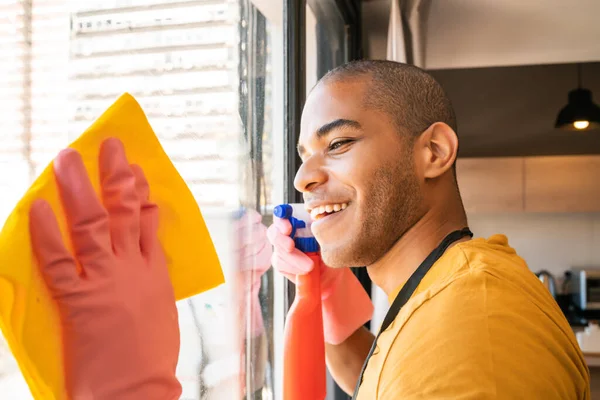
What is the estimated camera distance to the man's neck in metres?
1.05

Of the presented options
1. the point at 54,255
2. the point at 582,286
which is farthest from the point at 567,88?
the point at 54,255

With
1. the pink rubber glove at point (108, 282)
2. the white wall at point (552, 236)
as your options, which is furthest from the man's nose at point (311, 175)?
the white wall at point (552, 236)

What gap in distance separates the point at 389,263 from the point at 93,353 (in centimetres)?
60

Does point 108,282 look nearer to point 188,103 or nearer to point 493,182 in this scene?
point 188,103

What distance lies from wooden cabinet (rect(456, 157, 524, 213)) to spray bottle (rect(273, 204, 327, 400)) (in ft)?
8.90

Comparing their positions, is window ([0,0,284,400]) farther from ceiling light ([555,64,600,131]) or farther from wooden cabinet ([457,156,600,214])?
ceiling light ([555,64,600,131])

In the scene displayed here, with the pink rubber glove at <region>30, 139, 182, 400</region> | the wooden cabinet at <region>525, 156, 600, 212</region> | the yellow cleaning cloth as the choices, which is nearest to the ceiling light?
the wooden cabinet at <region>525, 156, 600, 212</region>

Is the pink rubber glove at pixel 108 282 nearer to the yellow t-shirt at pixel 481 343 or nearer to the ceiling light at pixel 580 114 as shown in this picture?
the yellow t-shirt at pixel 481 343

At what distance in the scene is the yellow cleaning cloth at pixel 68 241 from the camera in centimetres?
54

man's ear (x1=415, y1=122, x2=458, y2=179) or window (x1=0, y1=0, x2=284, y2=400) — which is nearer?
window (x1=0, y1=0, x2=284, y2=400)

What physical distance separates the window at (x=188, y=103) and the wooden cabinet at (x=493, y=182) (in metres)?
2.42

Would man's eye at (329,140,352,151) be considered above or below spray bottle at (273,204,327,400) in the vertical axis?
above

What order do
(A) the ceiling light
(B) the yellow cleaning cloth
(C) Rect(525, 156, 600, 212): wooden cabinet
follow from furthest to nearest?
(C) Rect(525, 156, 600, 212): wooden cabinet < (A) the ceiling light < (B) the yellow cleaning cloth

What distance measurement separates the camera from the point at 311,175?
106cm
